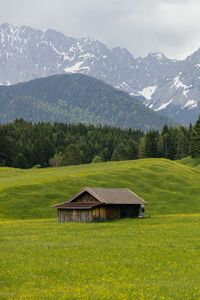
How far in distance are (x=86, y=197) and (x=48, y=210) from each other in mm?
8869

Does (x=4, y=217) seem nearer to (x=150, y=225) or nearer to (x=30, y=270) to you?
(x=150, y=225)

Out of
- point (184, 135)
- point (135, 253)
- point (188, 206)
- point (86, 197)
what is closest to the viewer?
point (135, 253)

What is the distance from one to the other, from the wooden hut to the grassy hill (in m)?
6.85

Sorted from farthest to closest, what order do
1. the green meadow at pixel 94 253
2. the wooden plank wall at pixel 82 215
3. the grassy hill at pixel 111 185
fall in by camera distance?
the grassy hill at pixel 111 185 → the wooden plank wall at pixel 82 215 → the green meadow at pixel 94 253

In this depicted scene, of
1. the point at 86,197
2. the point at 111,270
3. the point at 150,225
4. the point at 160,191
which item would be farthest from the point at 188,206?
the point at 111,270

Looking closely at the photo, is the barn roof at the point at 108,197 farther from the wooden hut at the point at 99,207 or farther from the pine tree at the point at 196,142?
the pine tree at the point at 196,142

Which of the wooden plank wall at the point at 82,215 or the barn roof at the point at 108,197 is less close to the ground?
the barn roof at the point at 108,197

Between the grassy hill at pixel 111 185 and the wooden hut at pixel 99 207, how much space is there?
685 cm

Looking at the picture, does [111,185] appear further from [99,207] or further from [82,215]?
[99,207]

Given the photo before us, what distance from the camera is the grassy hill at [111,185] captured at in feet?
271

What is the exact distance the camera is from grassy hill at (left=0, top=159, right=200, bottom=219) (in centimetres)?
8275

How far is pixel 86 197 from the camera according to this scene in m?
76.3

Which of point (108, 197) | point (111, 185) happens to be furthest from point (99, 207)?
point (111, 185)

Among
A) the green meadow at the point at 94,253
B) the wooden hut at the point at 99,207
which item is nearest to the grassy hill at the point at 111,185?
the green meadow at the point at 94,253
